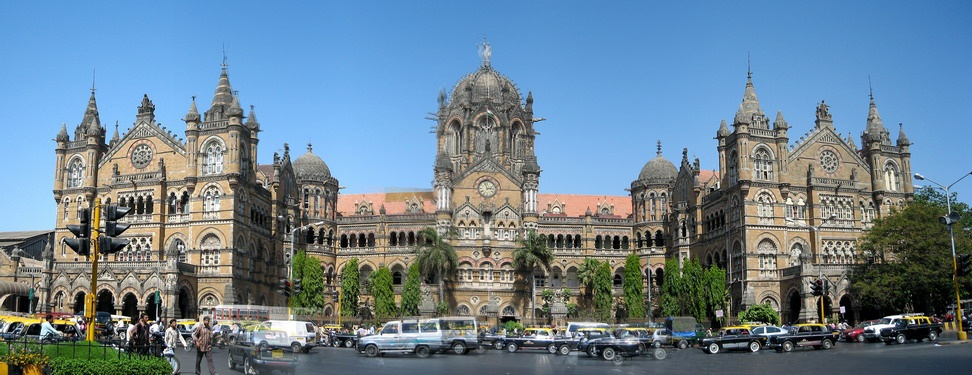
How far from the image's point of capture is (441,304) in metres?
80.5

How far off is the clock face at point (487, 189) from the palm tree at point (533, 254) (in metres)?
6.62

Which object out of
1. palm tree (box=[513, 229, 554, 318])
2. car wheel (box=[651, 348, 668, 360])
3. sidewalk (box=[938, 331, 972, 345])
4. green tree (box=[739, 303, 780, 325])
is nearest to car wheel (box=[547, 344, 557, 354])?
car wheel (box=[651, 348, 668, 360])

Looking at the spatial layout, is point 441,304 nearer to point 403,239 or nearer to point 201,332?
point 403,239

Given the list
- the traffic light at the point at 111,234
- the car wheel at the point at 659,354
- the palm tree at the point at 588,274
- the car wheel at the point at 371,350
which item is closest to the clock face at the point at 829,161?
the palm tree at the point at 588,274

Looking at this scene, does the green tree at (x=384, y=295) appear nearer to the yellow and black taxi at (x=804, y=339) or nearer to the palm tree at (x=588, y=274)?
the palm tree at (x=588, y=274)

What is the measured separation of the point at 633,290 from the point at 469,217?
53.7ft

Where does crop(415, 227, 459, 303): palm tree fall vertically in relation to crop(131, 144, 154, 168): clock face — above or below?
→ below

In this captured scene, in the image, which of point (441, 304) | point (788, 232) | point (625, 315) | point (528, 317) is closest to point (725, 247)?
point (788, 232)

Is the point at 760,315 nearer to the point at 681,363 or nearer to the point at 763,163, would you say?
the point at 763,163

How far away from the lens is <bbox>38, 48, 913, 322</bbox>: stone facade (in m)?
72.2

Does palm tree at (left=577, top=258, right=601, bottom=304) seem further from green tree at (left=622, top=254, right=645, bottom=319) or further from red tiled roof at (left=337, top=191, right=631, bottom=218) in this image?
red tiled roof at (left=337, top=191, right=631, bottom=218)

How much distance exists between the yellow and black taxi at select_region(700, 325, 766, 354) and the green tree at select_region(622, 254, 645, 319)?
1253 inches

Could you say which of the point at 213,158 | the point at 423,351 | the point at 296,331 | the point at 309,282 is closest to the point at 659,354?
the point at 423,351

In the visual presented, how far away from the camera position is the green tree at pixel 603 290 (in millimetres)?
82375
